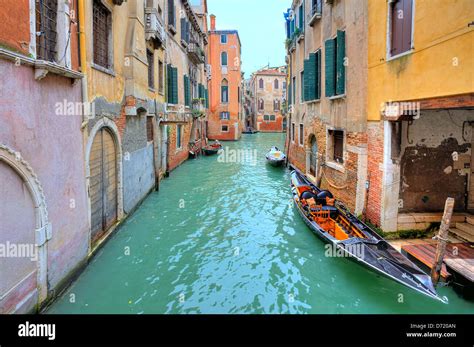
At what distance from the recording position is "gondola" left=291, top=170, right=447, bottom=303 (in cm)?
507

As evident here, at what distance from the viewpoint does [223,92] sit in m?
37.7

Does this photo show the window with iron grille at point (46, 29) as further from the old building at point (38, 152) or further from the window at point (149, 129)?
the window at point (149, 129)

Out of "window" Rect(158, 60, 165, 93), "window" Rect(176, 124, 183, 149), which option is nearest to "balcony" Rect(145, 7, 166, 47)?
"window" Rect(158, 60, 165, 93)

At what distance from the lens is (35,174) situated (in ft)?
14.9

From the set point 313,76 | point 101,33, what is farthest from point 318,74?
point 101,33

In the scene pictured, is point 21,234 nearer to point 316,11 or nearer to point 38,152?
point 38,152

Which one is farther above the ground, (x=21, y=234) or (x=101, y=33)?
(x=101, y=33)

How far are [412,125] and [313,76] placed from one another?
18.7 ft

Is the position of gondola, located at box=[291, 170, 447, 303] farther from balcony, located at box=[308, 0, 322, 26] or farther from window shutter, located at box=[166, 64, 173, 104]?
window shutter, located at box=[166, 64, 173, 104]

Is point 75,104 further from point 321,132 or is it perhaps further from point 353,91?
point 321,132

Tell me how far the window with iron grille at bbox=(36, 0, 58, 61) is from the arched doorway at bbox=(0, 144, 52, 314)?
180 cm

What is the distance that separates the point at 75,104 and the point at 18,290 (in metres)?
3.07

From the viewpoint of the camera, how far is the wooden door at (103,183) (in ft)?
23.2

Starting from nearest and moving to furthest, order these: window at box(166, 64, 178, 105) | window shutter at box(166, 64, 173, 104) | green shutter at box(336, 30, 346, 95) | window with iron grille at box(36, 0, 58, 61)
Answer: window with iron grille at box(36, 0, 58, 61) < green shutter at box(336, 30, 346, 95) < window shutter at box(166, 64, 173, 104) < window at box(166, 64, 178, 105)
